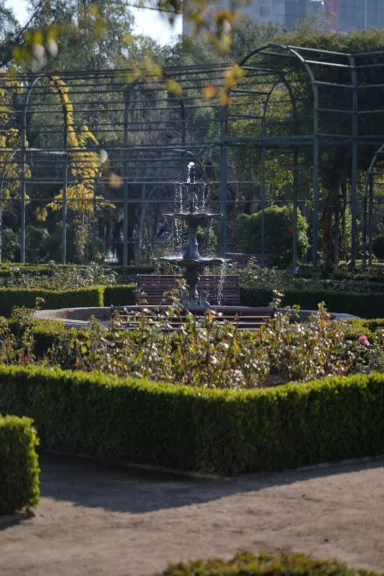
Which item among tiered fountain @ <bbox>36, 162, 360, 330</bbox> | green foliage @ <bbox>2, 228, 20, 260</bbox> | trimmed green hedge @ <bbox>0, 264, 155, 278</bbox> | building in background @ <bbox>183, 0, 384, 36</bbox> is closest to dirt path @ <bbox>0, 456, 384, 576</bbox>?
tiered fountain @ <bbox>36, 162, 360, 330</bbox>

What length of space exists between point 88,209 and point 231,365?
23209mm

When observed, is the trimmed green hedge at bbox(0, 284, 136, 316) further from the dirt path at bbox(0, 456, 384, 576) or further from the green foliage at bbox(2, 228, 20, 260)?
the green foliage at bbox(2, 228, 20, 260)

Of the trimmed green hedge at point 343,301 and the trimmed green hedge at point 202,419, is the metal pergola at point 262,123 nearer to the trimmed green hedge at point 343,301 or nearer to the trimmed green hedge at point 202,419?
the trimmed green hedge at point 343,301

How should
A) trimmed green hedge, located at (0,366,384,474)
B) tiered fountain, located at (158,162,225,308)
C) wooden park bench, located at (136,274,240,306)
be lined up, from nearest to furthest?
trimmed green hedge, located at (0,366,384,474) < tiered fountain, located at (158,162,225,308) < wooden park bench, located at (136,274,240,306)

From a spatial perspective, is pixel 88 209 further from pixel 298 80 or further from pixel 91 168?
pixel 298 80

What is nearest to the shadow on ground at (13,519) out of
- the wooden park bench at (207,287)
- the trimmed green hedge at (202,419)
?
the trimmed green hedge at (202,419)

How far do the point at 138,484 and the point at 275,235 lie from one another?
22595 mm

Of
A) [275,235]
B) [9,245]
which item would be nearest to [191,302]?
[275,235]

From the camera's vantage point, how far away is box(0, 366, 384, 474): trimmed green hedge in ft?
22.1

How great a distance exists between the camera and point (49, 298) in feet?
50.8

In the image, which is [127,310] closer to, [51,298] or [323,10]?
[51,298]

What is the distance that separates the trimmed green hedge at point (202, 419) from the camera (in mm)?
6742

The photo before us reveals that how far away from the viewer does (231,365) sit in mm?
8531

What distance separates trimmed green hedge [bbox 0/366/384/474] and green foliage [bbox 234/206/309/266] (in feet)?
67.7
